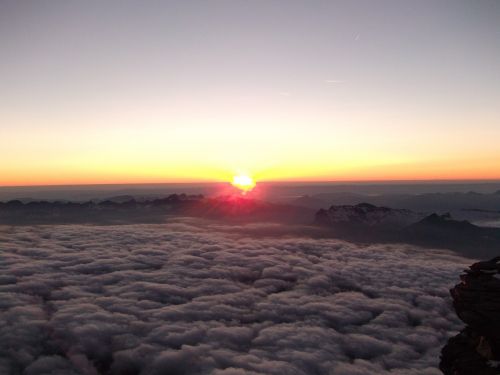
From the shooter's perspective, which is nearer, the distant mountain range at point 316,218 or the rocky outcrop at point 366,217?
the distant mountain range at point 316,218

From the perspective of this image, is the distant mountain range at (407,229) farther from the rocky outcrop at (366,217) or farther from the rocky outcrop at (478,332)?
the rocky outcrop at (478,332)

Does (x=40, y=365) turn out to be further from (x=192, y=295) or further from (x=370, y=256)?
(x=370, y=256)

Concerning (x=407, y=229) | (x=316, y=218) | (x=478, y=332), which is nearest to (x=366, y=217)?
(x=407, y=229)

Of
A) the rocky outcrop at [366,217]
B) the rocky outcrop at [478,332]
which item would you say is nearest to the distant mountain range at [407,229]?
the rocky outcrop at [366,217]

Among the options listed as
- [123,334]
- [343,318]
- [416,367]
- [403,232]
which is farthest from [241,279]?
[403,232]

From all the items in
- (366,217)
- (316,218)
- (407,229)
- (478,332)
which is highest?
(478,332)

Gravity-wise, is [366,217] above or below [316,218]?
above

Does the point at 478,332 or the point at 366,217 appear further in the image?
the point at 366,217

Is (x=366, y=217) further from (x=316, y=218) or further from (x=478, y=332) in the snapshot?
(x=478, y=332)
